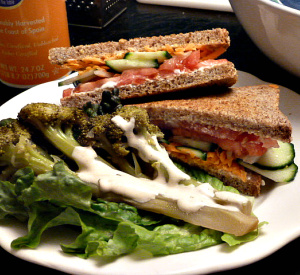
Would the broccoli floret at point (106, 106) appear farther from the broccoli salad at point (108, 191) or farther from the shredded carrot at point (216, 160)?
the shredded carrot at point (216, 160)

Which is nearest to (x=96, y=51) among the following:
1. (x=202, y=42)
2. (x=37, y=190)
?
(x=202, y=42)

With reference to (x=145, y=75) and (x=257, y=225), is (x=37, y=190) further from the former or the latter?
(x=145, y=75)

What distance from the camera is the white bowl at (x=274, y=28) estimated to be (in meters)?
2.27

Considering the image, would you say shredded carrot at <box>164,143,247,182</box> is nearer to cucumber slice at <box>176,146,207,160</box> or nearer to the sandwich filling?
cucumber slice at <box>176,146,207,160</box>

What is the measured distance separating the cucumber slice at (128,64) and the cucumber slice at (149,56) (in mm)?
24

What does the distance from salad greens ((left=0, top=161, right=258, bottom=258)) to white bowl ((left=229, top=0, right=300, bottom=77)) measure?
130 centimetres

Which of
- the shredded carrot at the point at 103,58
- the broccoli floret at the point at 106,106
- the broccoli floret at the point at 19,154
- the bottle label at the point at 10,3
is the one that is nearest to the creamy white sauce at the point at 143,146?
the broccoli floret at the point at 106,106

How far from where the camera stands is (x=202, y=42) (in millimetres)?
2410

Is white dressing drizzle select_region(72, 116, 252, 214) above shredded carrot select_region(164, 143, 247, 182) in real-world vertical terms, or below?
above

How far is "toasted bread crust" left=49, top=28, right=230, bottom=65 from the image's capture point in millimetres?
2389

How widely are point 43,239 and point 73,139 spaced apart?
532 millimetres

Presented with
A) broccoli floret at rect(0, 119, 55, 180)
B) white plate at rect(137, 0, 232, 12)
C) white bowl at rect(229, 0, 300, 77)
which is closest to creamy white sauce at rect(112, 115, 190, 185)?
broccoli floret at rect(0, 119, 55, 180)

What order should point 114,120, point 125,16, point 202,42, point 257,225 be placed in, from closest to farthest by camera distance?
point 257,225
point 114,120
point 202,42
point 125,16

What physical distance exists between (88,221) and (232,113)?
845 mm
